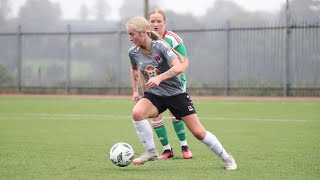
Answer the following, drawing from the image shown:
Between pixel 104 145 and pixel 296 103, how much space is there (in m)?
12.3

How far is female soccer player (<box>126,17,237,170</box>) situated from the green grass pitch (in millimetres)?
417

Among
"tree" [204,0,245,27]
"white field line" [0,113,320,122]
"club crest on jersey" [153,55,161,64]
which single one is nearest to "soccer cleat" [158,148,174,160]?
"club crest on jersey" [153,55,161,64]

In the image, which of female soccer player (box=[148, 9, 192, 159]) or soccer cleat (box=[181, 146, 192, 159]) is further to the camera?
soccer cleat (box=[181, 146, 192, 159])

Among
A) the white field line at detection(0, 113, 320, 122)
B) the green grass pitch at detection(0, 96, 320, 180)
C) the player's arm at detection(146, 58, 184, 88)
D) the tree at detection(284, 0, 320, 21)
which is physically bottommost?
the white field line at detection(0, 113, 320, 122)

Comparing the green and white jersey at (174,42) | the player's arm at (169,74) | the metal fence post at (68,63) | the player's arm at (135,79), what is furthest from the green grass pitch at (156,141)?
the metal fence post at (68,63)

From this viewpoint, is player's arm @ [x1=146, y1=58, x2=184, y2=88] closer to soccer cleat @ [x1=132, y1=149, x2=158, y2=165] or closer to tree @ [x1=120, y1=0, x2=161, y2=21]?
soccer cleat @ [x1=132, y1=149, x2=158, y2=165]

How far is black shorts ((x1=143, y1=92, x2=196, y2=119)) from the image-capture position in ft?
28.0

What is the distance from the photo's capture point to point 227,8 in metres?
31.3

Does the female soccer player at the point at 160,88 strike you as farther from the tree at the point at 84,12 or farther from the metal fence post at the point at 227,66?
the tree at the point at 84,12

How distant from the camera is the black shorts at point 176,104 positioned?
8.55m

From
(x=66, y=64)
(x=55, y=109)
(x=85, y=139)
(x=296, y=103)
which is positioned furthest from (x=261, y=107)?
(x=66, y=64)

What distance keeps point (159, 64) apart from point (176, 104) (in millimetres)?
525

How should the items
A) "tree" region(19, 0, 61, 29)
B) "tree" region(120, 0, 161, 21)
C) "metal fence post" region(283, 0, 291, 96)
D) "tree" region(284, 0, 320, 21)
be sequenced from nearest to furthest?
1. "tree" region(284, 0, 320, 21)
2. "metal fence post" region(283, 0, 291, 96)
3. "tree" region(120, 0, 161, 21)
4. "tree" region(19, 0, 61, 29)

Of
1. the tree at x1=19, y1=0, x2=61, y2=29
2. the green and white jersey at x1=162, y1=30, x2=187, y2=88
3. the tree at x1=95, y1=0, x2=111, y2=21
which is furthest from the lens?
the tree at x1=19, y1=0, x2=61, y2=29
